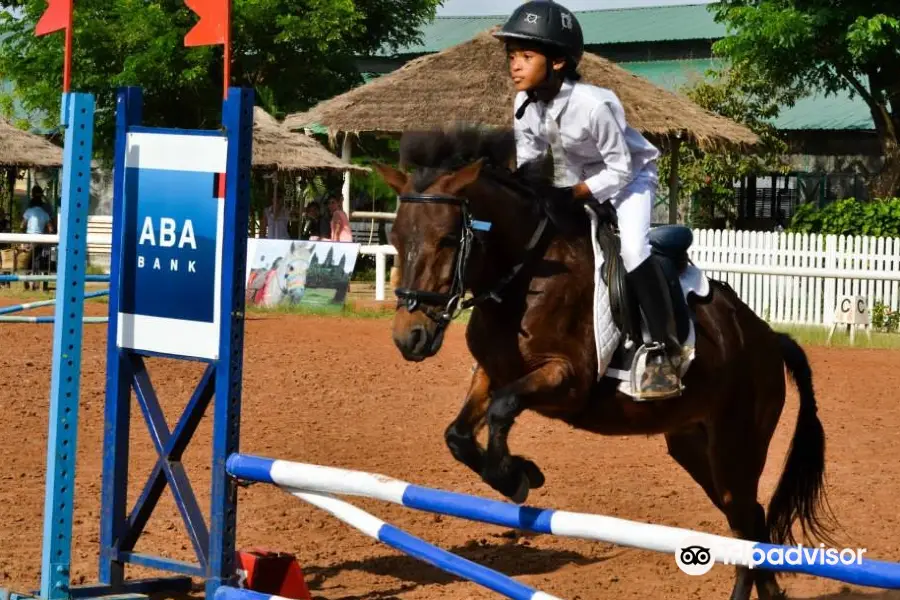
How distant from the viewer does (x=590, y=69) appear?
22734 millimetres

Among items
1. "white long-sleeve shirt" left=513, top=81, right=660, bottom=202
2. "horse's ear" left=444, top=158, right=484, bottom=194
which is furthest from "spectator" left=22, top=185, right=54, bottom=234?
"horse's ear" left=444, top=158, right=484, bottom=194

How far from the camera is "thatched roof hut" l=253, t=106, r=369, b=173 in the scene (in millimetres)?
24797

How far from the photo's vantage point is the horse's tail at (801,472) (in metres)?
6.32

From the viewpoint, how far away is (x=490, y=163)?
17.0ft

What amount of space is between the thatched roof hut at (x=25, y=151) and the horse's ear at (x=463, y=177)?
2187 cm

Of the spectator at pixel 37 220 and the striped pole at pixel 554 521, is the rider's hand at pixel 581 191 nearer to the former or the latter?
the striped pole at pixel 554 521

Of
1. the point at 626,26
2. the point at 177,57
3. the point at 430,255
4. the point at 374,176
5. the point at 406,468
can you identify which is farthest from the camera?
the point at 626,26

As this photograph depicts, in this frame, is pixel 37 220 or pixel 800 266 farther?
pixel 37 220

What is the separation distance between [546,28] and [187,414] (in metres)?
1.98

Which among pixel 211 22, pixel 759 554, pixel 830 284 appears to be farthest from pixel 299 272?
Answer: pixel 759 554

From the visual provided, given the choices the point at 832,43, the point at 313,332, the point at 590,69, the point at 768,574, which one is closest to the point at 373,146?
the point at 590,69

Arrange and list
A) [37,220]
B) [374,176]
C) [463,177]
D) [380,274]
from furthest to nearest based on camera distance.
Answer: [374,176] < [37,220] < [380,274] < [463,177]

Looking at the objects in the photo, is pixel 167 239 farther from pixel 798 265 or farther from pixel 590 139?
pixel 798 265

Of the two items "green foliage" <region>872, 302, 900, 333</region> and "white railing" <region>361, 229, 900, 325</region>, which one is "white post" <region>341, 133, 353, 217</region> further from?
"green foliage" <region>872, 302, 900, 333</region>
